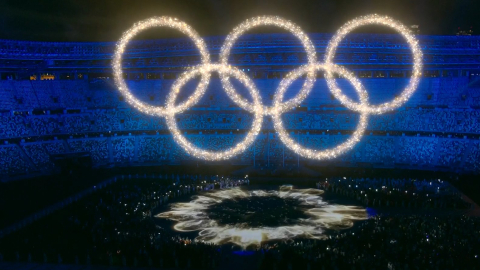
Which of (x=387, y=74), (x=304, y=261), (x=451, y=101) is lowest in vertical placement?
(x=304, y=261)

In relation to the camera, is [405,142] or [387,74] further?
[387,74]

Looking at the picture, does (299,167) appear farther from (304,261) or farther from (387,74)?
(304,261)

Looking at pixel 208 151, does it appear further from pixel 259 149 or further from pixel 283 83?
pixel 283 83

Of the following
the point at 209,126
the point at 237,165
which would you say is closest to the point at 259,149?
the point at 237,165

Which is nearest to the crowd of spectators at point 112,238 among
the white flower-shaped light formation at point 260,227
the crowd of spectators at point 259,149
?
the white flower-shaped light formation at point 260,227

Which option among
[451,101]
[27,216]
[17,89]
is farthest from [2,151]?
[451,101]

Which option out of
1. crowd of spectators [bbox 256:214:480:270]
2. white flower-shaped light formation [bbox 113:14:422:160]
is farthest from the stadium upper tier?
crowd of spectators [bbox 256:214:480:270]
